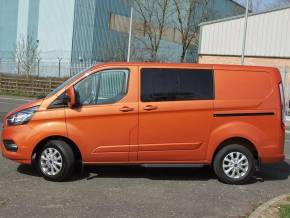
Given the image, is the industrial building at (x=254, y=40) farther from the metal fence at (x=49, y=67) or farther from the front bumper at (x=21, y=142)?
the front bumper at (x=21, y=142)

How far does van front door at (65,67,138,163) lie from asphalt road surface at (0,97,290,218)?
51cm

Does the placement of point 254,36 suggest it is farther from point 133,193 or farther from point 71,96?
point 133,193

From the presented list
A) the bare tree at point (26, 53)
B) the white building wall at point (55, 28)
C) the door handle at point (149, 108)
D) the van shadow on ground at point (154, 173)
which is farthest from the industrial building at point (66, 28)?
the door handle at point (149, 108)

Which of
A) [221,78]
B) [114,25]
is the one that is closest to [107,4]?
[114,25]

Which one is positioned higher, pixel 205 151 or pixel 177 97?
pixel 177 97

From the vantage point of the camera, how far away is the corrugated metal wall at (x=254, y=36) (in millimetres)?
29719

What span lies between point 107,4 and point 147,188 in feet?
126

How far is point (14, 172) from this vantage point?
8.47 m

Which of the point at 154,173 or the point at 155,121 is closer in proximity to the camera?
the point at 155,121

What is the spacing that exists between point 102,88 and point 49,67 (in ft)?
108

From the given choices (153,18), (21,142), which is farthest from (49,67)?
(21,142)

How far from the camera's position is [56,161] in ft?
26.4

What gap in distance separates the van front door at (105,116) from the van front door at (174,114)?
0.19 m

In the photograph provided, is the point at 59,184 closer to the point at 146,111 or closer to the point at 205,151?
the point at 146,111
